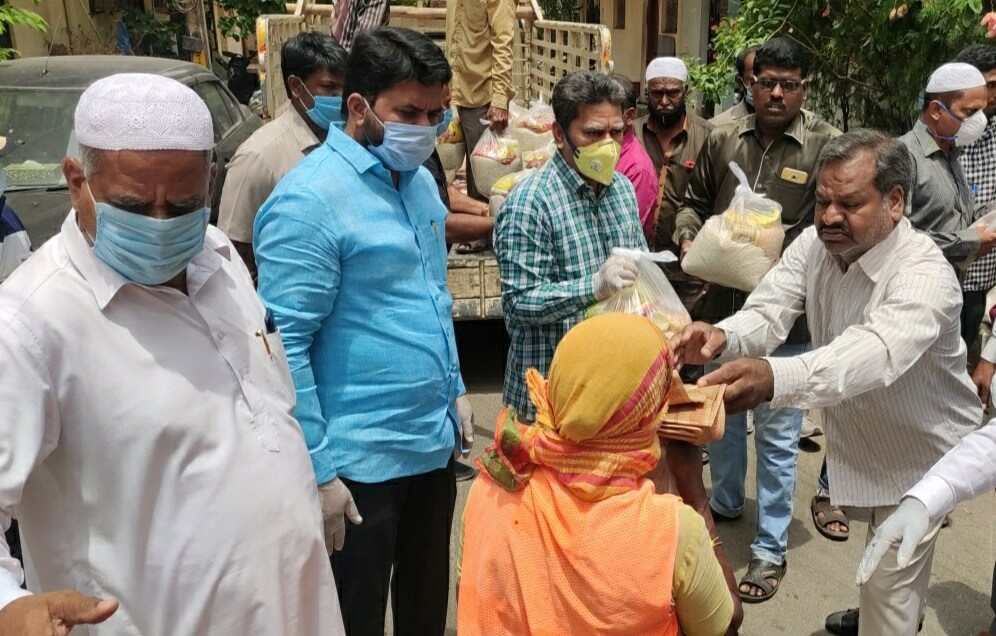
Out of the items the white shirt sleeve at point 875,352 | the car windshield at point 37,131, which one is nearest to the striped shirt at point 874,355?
the white shirt sleeve at point 875,352

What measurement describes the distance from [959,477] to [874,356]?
48 cm

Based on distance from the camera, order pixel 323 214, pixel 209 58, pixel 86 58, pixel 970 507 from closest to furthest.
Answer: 1. pixel 323 214
2. pixel 970 507
3. pixel 86 58
4. pixel 209 58

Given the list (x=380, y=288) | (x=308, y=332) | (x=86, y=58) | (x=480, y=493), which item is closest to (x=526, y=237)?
(x=380, y=288)

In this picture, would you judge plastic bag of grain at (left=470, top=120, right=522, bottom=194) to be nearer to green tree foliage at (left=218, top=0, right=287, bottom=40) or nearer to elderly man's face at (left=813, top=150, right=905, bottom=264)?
elderly man's face at (left=813, top=150, right=905, bottom=264)

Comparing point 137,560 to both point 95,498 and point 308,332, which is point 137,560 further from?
point 308,332

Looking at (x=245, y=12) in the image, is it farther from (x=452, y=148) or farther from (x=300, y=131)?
(x=300, y=131)

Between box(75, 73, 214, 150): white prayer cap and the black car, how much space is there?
11.2 ft

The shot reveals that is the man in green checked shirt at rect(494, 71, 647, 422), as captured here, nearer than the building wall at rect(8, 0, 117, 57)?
Yes

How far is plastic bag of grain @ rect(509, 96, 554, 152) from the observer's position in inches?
204

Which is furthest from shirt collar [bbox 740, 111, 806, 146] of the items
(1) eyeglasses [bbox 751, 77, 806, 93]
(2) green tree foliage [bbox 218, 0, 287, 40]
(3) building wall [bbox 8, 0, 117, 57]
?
(2) green tree foliage [bbox 218, 0, 287, 40]

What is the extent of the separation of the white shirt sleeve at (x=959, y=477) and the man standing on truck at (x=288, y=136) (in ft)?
8.22

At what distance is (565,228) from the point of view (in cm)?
287

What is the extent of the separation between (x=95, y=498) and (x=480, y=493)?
0.73m

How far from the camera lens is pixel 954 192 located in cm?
387
